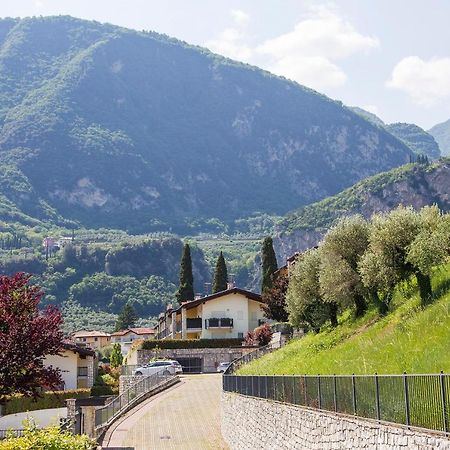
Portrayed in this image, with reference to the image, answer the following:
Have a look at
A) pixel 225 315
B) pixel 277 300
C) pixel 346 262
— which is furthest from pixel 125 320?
pixel 346 262

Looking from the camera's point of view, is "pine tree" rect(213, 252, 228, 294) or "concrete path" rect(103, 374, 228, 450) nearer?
"concrete path" rect(103, 374, 228, 450)

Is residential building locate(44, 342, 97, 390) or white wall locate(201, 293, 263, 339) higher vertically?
white wall locate(201, 293, 263, 339)

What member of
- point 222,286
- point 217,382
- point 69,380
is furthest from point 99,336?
point 217,382

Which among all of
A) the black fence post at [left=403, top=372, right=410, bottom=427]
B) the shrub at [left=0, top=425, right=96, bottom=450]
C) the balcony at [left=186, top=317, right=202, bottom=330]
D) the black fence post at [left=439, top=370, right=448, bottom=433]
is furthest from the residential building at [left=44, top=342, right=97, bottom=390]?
the black fence post at [left=439, top=370, right=448, bottom=433]

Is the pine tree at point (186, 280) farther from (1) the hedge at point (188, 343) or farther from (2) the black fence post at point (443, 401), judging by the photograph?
(2) the black fence post at point (443, 401)

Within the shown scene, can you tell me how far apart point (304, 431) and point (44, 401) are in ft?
138

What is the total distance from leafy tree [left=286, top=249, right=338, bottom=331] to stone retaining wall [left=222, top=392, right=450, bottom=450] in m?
12.4

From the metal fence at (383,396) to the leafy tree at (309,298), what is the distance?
2334 cm

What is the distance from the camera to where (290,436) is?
22141mm

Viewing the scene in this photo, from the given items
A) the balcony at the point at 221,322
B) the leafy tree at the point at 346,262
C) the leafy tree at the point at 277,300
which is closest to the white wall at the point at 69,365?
the leafy tree at the point at 277,300

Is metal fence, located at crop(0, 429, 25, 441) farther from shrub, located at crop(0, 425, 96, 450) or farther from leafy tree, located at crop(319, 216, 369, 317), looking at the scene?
leafy tree, located at crop(319, 216, 369, 317)

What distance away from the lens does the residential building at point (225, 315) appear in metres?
90.5

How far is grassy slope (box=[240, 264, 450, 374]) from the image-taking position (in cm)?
2197

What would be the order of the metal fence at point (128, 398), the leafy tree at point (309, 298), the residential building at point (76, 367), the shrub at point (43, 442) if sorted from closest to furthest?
the shrub at point (43, 442), the metal fence at point (128, 398), the leafy tree at point (309, 298), the residential building at point (76, 367)
